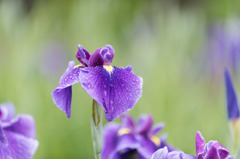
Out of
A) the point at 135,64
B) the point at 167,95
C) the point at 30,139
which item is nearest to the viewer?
the point at 30,139

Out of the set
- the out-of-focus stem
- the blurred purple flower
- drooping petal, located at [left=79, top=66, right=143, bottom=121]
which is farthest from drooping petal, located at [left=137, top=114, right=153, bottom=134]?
the blurred purple flower

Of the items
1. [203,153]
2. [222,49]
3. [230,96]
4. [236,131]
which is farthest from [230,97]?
[222,49]

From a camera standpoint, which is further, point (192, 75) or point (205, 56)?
point (205, 56)

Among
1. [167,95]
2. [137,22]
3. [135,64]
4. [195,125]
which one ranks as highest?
[137,22]

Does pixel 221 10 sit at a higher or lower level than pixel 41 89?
higher

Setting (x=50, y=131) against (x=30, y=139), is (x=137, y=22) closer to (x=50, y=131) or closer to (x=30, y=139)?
(x=50, y=131)

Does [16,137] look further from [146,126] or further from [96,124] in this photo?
[146,126]

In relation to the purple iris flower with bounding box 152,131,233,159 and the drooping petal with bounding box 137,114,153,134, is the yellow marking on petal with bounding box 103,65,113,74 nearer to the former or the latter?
the purple iris flower with bounding box 152,131,233,159

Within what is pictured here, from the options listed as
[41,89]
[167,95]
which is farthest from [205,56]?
[41,89]
